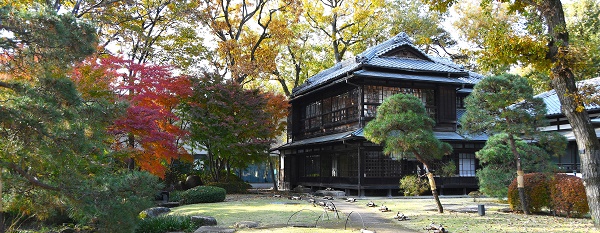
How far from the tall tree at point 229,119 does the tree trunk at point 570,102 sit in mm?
15026

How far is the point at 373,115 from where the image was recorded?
22203mm

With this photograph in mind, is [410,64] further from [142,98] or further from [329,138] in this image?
[142,98]

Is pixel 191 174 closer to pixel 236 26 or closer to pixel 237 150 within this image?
pixel 237 150

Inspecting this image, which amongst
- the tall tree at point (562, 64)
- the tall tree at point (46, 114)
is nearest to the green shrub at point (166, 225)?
the tall tree at point (46, 114)

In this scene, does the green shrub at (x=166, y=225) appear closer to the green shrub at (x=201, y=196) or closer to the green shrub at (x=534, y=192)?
the green shrub at (x=201, y=196)

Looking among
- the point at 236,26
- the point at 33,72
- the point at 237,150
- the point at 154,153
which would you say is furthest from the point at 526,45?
the point at 236,26

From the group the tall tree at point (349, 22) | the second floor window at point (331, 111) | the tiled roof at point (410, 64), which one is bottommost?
the second floor window at point (331, 111)

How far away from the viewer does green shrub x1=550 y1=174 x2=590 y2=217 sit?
12.8 m

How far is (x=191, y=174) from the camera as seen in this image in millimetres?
26578

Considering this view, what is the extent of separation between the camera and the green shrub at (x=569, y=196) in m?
12.8

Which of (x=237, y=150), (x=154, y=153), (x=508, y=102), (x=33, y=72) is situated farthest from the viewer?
(x=237, y=150)

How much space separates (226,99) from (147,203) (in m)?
16.6

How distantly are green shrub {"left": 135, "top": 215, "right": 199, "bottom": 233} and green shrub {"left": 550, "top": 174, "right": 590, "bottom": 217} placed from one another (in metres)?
9.88

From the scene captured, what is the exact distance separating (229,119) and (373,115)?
6764 millimetres
